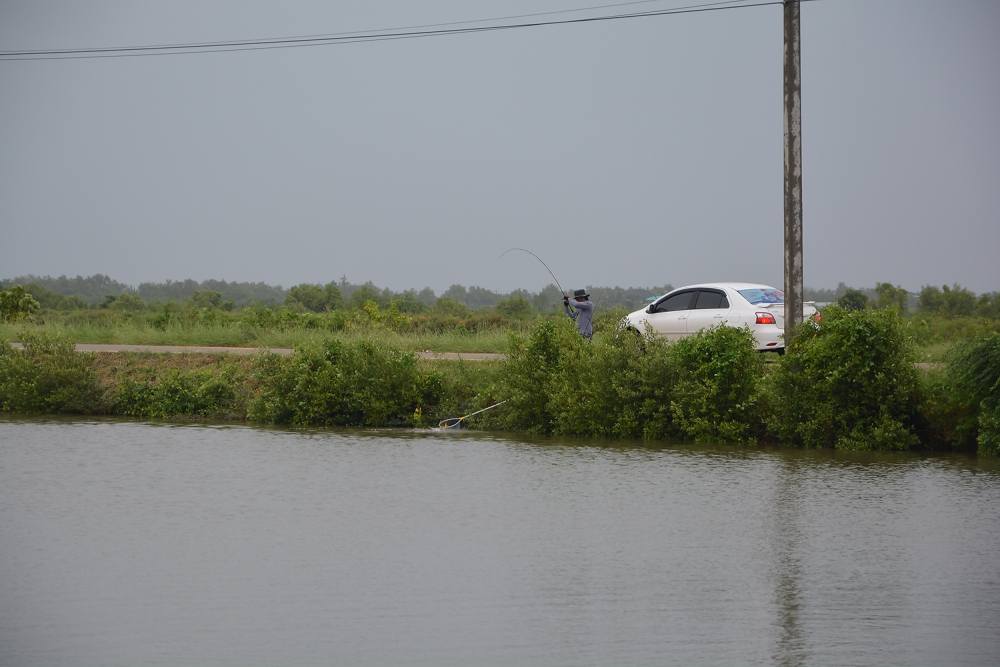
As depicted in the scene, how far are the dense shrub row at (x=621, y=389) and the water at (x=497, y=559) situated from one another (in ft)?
3.65

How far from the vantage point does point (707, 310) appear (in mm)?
23031

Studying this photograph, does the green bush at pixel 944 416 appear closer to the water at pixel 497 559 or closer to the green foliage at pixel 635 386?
the water at pixel 497 559

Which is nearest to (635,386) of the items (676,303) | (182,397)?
(676,303)

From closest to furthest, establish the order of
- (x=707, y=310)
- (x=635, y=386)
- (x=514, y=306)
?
(x=635, y=386) < (x=707, y=310) < (x=514, y=306)

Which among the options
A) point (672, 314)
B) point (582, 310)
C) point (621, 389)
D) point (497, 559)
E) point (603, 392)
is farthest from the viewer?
point (672, 314)

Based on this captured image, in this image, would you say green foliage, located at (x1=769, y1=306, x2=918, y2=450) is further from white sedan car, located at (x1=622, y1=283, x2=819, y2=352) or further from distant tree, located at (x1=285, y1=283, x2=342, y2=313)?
distant tree, located at (x1=285, y1=283, x2=342, y2=313)

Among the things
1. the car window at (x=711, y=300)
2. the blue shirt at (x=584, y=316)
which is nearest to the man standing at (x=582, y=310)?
the blue shirt at (x=584, y=316)

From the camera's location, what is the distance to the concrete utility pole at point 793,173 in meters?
19.8

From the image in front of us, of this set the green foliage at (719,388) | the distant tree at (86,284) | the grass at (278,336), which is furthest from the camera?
the distant tree at (86,284)

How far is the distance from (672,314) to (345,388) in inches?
269

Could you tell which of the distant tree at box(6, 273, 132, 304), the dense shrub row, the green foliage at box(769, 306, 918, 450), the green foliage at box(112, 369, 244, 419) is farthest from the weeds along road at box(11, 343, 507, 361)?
the distant tree at box(6, 273, 132, 304)

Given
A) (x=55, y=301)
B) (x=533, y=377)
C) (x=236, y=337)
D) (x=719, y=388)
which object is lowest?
(x=719, y=388)

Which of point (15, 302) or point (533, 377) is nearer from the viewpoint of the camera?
point (533, 377)

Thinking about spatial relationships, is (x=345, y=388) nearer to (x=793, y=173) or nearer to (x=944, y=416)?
(x=793, y=173)
